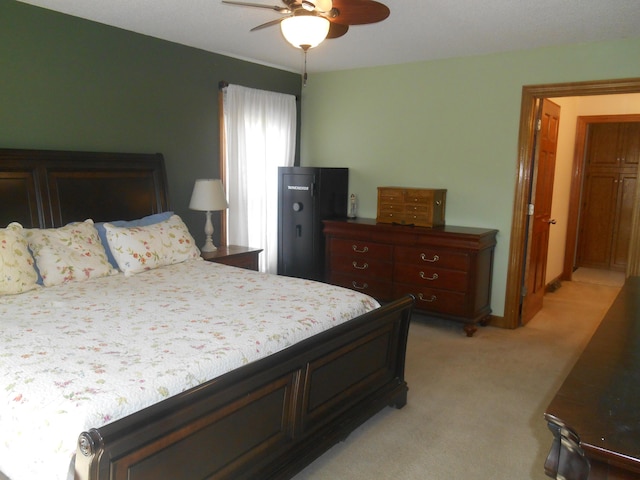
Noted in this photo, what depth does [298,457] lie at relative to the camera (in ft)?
6.92

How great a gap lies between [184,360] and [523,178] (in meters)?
3.46

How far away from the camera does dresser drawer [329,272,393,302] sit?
4578 mm

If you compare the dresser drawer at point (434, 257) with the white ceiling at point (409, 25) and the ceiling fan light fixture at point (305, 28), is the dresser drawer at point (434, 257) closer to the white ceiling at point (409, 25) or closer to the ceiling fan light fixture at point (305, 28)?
the white ceiling at point (409, 25)

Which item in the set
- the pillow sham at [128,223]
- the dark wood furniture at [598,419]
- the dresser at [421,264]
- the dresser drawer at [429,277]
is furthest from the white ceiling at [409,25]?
the dark wood furniture at [598,419]

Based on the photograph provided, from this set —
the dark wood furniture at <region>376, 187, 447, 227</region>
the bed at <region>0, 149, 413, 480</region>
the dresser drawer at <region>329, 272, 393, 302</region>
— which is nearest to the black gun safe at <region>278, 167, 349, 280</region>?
the dresser drawer at <region>329, 272, 393, 302</region>

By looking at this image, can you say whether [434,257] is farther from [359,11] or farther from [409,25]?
[359,11]

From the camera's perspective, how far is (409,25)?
3447 mm

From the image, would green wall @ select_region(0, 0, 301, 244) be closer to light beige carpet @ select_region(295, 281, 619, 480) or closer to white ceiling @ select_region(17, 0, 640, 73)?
white ceiling @ select_region(17, 0, 640, 73)

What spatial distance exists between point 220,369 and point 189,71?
3205mm

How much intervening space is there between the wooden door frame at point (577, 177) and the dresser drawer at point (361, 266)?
3.06m

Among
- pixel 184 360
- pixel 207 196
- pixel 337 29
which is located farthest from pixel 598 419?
pixel 207 196

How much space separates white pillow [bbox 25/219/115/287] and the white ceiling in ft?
4.88

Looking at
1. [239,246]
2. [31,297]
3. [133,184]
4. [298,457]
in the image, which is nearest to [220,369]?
[298,457]

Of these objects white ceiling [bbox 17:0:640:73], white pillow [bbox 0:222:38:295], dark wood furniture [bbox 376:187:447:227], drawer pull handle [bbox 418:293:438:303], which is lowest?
drawer pull handle [bbox 418:293:438:303]
